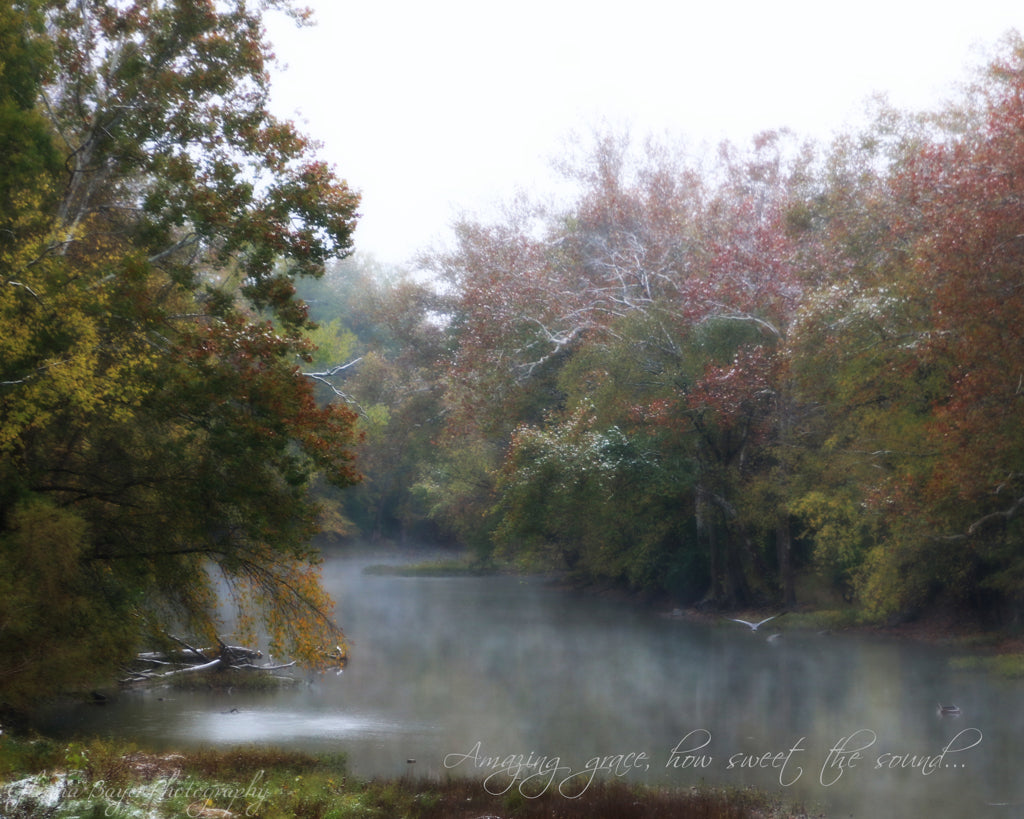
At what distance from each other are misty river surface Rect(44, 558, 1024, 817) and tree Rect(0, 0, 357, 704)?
1845 mm

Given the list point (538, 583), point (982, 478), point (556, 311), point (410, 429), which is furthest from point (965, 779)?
point (410, 429)

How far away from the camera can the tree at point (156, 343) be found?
12.2 metres

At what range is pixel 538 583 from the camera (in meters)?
41.6

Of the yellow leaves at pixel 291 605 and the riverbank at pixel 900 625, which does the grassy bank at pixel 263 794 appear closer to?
the yellow leaves at pixel 291 605

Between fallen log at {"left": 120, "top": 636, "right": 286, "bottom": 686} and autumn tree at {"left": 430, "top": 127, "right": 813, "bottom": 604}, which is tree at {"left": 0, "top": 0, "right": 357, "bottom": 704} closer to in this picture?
fallen log at {"left": 120, "top": 636, "right": 286, "bottom": 686}

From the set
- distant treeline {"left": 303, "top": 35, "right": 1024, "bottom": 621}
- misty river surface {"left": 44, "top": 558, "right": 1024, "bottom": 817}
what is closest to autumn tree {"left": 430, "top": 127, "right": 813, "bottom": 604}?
distant treeline {"left": 303, "top": 35, "right": 1024, "bottom": 621}

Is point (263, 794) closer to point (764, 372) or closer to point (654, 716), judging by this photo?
point (654, 716)

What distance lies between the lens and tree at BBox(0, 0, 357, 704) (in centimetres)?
1224

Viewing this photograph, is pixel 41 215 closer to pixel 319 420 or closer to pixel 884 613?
pixel 319 420

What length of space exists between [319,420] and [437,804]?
5315 mm

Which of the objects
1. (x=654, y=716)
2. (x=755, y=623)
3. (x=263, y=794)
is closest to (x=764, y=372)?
(x=755, y=623)

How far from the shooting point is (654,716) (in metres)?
15.7

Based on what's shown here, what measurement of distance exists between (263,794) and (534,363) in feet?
74.5

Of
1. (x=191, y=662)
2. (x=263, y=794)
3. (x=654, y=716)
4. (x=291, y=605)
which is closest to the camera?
(x=263, y=794)
